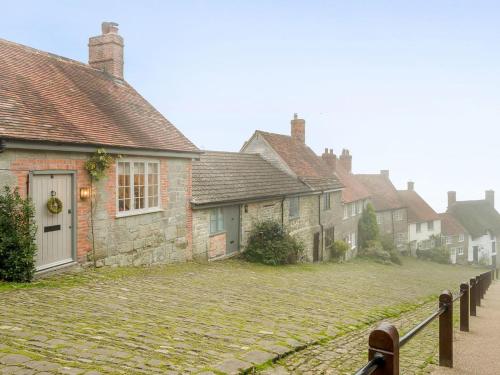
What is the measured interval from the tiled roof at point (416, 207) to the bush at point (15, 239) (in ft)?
149

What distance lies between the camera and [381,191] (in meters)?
48.4

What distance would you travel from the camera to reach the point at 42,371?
5008 mm

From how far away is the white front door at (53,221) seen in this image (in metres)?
11.0

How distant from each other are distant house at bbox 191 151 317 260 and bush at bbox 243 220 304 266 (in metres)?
0.42

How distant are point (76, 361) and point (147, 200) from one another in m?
9.46

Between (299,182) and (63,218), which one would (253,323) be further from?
(299,182)

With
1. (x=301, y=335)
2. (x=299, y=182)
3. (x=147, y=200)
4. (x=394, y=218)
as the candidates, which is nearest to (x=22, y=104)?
(x=147, y=200)

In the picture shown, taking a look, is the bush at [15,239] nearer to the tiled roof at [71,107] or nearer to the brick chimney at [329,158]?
the tiled roof at [71,107]

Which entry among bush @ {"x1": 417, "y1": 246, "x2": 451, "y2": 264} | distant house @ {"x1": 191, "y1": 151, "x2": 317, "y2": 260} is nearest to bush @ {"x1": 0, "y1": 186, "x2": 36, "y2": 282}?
distant house @ {"x1": 191, "y1": 151, "x2": 317, "y2": 260}

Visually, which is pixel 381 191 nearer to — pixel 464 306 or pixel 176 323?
pixel 464 306

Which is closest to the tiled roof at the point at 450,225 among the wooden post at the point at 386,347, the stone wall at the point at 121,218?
the stone wall at the point at 121,218

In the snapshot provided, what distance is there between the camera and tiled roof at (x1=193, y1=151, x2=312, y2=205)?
18764mm

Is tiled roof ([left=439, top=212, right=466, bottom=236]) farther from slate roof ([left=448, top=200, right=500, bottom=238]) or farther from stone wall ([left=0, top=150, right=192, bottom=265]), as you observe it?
stone wall ([left=0, top=150, right=192, bottom=265])

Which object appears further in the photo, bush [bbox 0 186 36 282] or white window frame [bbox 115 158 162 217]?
white window frame [bbox 115 158 162 217]
